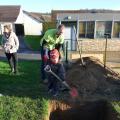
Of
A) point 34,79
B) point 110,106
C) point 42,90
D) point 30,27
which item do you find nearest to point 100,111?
point 110,106

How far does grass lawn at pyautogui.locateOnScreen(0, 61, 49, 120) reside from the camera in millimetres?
5867

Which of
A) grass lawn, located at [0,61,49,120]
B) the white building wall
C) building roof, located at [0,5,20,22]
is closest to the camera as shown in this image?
grass lawn, located at [0,61,49,120]

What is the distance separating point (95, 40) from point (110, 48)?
1.39 metres

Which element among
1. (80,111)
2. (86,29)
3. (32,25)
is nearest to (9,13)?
(32,25)

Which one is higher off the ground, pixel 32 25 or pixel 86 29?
pixel 86 29

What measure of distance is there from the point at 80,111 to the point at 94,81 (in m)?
1.73

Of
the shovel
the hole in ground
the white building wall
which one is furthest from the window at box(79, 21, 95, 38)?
the white building wall

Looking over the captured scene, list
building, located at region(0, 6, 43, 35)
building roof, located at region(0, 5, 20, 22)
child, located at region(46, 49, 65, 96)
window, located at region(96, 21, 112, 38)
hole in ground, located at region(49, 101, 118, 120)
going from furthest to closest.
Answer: building, located at region(0, 6, 43, 35)
building roof, located at region(0, 5, 20, 22)
window, located at region(96, 21, 112, 38)
child, located at region(46, 49, 65, 96)
hole in ground, located at region(49, 101, 118, 120)

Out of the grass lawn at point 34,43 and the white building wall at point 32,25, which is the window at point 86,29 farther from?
the white building wall at point 32,25

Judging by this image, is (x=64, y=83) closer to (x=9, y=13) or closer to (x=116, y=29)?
(x=116, y=29)

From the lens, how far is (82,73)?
8.91 metres

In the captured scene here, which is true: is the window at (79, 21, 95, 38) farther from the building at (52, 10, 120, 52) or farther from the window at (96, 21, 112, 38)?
the window at (96, 21, 112, 38)

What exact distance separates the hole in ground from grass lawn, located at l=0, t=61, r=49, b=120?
0.42m

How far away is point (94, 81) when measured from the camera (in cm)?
828
